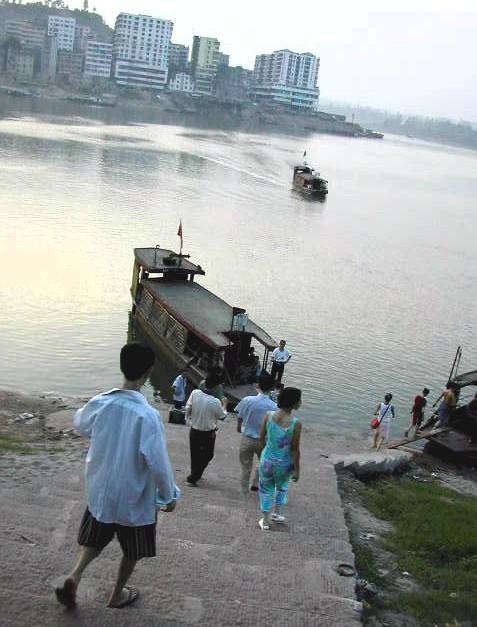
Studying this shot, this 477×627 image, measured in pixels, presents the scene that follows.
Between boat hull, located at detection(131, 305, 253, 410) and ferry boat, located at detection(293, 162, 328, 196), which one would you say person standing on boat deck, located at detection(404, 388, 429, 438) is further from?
ferry boat, located at detection(293, 162, 328, 196)

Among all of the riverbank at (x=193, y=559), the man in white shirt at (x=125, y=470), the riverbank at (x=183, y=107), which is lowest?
the riverbank at (x=193, y=559)

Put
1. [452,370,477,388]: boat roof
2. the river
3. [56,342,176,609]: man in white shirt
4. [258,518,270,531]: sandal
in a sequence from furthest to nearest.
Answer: the river → [452,370,477,388]: boat roof → [258,518,270,531]: sandal → [56,342,176,609]: man in white shirt

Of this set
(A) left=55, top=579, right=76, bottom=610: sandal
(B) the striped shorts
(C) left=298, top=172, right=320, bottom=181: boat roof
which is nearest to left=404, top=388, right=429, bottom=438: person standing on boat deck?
(B) the striped shorts

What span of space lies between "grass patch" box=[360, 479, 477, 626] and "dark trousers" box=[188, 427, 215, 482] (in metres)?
2.13

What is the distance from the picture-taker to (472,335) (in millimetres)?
29141

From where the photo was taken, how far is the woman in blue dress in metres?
6.69

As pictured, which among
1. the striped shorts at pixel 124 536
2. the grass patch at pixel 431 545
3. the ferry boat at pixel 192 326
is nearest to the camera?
the striped shorts at pixel 124 536

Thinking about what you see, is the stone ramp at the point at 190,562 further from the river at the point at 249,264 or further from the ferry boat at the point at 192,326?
the river at the point at 249,264

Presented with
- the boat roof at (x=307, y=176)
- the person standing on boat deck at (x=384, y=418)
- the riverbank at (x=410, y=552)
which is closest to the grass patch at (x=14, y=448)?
the riverbank at (x=410, y=552)

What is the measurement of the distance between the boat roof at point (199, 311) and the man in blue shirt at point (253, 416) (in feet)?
33.0

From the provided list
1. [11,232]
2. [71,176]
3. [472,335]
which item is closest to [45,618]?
[472,335]

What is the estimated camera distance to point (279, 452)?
22.3 ft

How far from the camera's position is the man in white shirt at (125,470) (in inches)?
169

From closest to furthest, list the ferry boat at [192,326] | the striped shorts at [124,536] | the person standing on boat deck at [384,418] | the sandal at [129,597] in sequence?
the striped shorts at [124,536] < the sandal at [129,597] < the person standing on boat deck at [384,418] < the ferry boat at [192,326]
